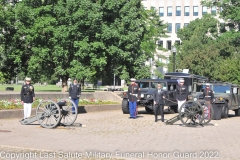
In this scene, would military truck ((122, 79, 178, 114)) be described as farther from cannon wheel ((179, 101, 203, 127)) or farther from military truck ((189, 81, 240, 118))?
cannon wheel ((179, 101, 203, 127))

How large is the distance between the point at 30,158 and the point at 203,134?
768 cm

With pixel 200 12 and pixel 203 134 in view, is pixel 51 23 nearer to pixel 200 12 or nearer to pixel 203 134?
pixel 203 134

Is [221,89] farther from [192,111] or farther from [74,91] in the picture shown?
[74,91]

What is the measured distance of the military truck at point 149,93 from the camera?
85.5 ft

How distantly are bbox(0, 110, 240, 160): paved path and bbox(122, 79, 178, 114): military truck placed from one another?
23.1 feet

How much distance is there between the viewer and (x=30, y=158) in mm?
10328

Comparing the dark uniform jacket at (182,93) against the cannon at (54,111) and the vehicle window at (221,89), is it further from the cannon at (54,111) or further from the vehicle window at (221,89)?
the vehicle window at (221,89)

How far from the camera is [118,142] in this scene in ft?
44.3

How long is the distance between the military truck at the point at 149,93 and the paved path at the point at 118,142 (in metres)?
7.03

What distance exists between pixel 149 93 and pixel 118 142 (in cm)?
1283

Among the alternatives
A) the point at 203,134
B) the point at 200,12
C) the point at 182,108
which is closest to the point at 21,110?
the point at 182,108

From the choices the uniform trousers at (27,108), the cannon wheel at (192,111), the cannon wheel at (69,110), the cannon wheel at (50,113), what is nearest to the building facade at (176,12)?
the cannon wheel at (192,111)

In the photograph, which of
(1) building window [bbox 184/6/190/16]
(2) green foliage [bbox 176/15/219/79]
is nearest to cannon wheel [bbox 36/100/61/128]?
(2) green foliage [bbox 176/15/219/79]

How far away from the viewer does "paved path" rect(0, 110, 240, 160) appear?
11.1 m
